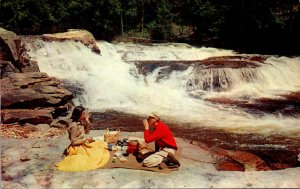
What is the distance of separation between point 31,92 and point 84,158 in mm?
6104

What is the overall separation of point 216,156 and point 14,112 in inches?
243

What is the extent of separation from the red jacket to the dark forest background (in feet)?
75.3

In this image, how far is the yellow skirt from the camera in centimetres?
673

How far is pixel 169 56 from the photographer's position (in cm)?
2439

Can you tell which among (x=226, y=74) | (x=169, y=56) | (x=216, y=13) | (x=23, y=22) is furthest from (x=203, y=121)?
(x=23, y=22)

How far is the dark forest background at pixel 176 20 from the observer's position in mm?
28756

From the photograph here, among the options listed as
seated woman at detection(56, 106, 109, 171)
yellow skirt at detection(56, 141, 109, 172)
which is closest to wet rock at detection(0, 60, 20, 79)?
seated woman at detection(56, 106, 109, 171)

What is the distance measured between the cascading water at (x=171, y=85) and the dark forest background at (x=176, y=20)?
734 cm

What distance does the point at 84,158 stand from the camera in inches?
270

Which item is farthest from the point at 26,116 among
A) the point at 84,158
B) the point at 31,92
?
the point at 84,158

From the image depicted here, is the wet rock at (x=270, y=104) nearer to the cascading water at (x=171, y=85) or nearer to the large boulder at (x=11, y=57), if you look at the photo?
the cascading water at (x=171, y=85)

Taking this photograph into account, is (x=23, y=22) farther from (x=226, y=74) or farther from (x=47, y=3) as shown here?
(x=226, y=74)

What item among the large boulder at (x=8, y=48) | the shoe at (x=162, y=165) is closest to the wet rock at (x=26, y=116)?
the large boulder at (x=8, y=48)

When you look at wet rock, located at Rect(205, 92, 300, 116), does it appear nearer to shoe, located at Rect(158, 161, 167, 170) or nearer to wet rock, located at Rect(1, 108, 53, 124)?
wet rock, located at Rect(1, 108, 53, 124)
